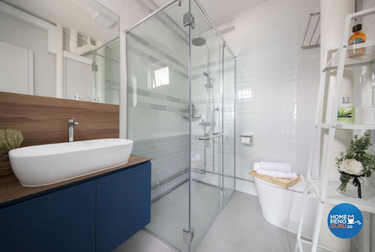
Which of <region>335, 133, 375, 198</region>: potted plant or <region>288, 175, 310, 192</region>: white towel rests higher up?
<region>335, 133, 375, 198</region>: potted plant

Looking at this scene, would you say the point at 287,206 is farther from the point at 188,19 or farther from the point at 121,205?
the point at 188,19

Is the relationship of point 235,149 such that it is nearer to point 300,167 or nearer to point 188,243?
point 300,167

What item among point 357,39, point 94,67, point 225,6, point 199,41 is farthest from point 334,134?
point 225,6

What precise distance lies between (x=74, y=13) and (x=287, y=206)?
8.60 feet

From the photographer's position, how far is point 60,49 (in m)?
1.02

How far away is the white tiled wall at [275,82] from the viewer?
1652 mm

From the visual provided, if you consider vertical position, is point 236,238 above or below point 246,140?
below

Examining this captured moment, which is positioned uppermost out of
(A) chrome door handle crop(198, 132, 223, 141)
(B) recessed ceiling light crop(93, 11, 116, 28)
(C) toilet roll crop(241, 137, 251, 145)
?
(B) recessed ceiling light crop(93, 11, 116, 28)

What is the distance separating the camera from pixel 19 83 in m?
0.84

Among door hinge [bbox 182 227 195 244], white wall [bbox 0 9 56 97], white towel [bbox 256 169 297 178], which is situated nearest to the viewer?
white wall [bbox 0 9 56 97]

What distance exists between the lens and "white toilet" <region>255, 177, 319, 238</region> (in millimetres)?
1250

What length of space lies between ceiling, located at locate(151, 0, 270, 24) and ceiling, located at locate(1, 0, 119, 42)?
92cm

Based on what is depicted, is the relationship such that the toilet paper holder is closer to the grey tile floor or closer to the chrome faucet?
the grey tile floor

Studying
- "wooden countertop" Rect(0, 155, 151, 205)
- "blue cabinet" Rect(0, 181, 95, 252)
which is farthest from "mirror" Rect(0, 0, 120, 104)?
"blue cabinet" Rect(0, 181, 95, 252)
